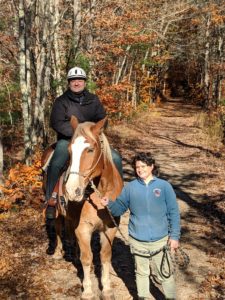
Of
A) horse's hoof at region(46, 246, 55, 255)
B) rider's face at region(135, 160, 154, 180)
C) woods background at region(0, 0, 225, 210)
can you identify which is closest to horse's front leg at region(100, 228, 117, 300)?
rider's face at region(135, 160, 154, 180)

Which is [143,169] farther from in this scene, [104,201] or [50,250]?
[50,250]

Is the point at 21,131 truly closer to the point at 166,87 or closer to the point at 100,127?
the point at 100,127

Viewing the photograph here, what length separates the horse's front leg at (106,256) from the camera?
4.94 m

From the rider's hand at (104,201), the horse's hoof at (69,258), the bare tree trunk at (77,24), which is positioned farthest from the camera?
the bare tree trunk at (77,24)

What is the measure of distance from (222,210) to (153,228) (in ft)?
17.0

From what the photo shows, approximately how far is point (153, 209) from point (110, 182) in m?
0.80

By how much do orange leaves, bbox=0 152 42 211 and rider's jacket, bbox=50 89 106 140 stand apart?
336 cm

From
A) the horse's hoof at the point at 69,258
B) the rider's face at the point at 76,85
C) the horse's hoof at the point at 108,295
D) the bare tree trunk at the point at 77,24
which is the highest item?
the bare tree trunk at the point at 77,24

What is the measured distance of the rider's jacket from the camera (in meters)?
5.30

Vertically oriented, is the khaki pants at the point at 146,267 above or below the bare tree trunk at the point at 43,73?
below

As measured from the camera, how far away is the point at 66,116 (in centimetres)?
538

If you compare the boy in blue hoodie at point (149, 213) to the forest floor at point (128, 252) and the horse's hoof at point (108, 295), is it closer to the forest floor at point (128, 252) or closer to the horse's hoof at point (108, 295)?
the horse's hoof at point (108, 295)

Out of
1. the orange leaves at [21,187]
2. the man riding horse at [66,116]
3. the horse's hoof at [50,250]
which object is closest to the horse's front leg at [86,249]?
the man riding horse at [66,116]

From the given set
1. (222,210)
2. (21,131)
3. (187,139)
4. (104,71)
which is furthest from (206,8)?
(222,210)
